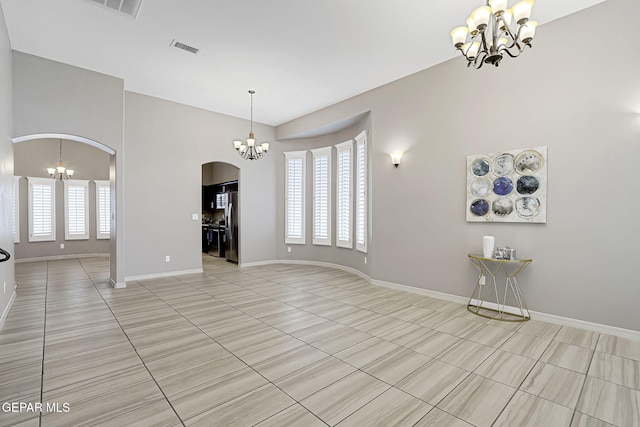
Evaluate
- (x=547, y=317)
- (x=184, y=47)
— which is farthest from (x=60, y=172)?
(x=547, y=317)

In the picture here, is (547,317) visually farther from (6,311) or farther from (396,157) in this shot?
(6,311)

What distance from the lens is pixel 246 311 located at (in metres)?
4.15

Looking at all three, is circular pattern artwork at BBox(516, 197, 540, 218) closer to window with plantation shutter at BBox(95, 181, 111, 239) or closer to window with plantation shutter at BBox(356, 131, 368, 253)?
window with plantation shutter at BBox(356, 131, 368, 253)

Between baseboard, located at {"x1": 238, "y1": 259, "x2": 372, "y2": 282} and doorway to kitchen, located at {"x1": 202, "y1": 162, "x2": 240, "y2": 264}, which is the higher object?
doorway to kitchen, located at {"x1": 202, "y1": 162, "x2": 240, "y2": 264}

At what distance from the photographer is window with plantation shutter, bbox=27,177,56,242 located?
27.6ft

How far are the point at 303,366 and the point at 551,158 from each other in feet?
12.1

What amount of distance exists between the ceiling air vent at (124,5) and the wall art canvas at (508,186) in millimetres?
4579

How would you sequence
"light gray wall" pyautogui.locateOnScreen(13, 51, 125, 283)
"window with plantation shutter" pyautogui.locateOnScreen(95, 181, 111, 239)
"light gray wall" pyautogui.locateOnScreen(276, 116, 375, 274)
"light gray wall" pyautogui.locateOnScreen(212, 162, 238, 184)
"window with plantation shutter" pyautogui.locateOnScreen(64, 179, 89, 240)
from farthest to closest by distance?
"window with plantation shutter" pyautogui.locateOnScreen(95, 181, 111, 239) → "light gray wall" pyautogui.locateOnScreen(212, 162, 238, 184) → "window with plantation shutter" pyautogui.locateOnScreen(64, 179, 89, 240) → "light gray wall" pyautogui.locateOnScreen(276, 116, 375, 274) → "light gray wall" pyautogui.locateOnScreen(13, 51, 125, 283)

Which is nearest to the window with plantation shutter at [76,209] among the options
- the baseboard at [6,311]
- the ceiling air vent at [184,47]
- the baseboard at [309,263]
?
the baseboard at [6,311]

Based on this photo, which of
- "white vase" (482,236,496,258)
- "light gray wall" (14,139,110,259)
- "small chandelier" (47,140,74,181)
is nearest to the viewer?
"white vase" (482,236,496,258)

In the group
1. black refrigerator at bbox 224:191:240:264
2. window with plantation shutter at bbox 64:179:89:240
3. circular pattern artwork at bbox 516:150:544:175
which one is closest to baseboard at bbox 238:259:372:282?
black refrigerator at bbox 224:191:240:264

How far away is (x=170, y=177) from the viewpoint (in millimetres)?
6379

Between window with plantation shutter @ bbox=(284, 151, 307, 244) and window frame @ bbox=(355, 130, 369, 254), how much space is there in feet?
5.72

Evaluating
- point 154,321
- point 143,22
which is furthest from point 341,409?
point 143,22
